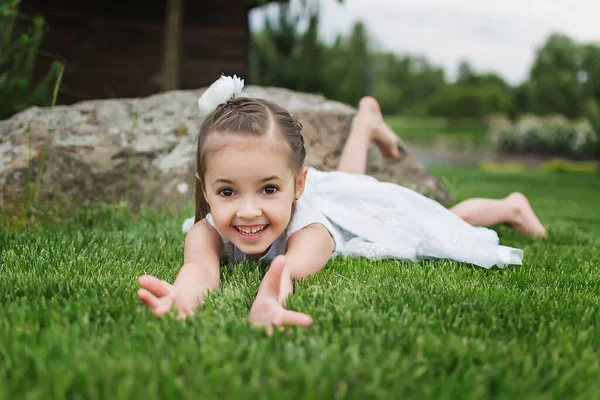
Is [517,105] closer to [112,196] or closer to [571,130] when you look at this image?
[571,130]

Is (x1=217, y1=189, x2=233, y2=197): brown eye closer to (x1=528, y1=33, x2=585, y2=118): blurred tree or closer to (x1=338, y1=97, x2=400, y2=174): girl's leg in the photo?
(x1=338, y1=97, x2=400, y2=174): girl's leg

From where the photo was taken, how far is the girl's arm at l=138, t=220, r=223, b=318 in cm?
171

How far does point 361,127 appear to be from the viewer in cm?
428

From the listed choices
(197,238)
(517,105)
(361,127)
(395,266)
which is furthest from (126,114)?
(517,105)

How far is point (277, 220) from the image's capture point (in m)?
2.24

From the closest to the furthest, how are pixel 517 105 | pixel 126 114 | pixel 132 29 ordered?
pixel 126 114 < pixel 132 29 < pixel 517 105

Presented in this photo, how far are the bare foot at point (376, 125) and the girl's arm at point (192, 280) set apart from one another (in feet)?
6.93

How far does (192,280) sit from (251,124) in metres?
0.63

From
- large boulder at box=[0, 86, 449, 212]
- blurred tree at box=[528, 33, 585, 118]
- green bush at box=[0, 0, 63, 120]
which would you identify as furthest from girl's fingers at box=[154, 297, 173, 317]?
blurred tree at box=[528, 33, 585, 118]

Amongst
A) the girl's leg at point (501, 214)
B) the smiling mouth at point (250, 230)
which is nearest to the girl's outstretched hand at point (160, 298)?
the smiling mouth at point (250, 230)

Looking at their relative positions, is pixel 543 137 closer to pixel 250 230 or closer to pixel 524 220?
pixel 524 220

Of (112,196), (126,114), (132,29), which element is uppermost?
(132,29)

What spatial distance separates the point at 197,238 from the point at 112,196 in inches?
75.2

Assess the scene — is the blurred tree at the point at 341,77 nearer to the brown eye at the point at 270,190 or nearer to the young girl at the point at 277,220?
the young girl at the point at 277,220
